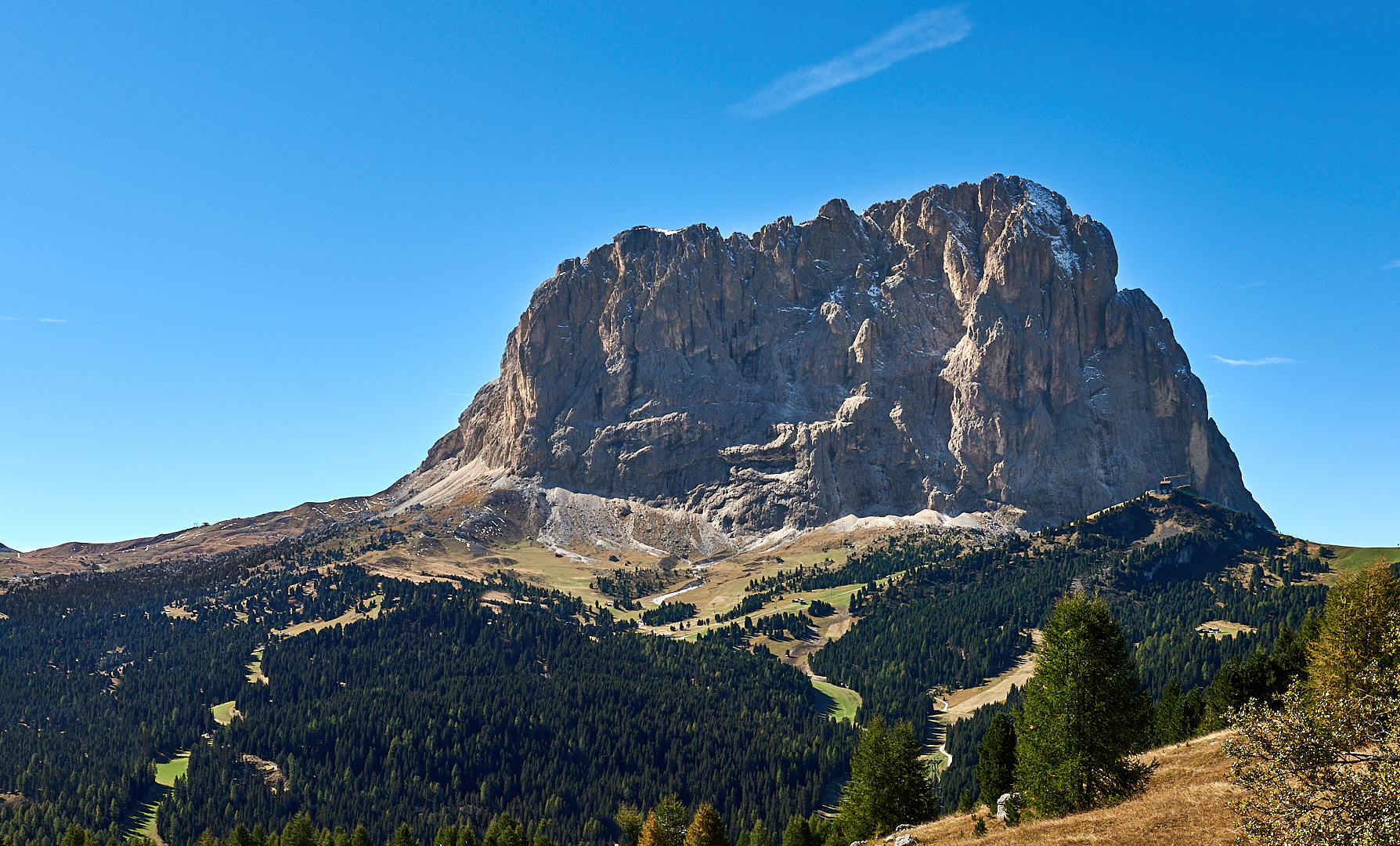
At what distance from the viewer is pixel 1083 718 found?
174ft

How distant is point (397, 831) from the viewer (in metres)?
122

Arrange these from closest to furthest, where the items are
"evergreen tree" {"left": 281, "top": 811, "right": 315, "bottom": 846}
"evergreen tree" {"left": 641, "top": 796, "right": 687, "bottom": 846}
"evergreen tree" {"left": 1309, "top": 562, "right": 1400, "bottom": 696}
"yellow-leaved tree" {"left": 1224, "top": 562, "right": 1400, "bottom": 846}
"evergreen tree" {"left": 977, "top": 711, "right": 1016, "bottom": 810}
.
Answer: "yellow-leaved tree" {"left": 1224, "top": 562, "right": 1400, "bottom": 846} < "evergreen tree" {"left": 1309, "top": 562, "right": 1400, "bottom": 696} < "evergreen tree" {"left": 977, "top": 711, "right": 1016, "bottom": 810} < "evergreen tree" {"left": 641, "top": 796, "right": 687, "bottom": 846} < "evergreen tree" {"left": 281, "top": 811, "right": 315, "bottom": 846}

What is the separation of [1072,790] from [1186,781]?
19.6ft

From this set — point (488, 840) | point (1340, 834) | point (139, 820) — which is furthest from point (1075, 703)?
point (139, 820)

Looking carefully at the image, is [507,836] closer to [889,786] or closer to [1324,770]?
[889,786]

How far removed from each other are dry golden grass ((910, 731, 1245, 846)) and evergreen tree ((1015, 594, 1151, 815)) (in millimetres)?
1720

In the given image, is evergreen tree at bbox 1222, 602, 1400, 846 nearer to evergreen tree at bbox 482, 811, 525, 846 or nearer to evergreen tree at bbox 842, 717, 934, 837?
evergreen tree at bbox 842, 717, 934, 837

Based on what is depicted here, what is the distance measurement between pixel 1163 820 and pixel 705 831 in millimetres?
50675

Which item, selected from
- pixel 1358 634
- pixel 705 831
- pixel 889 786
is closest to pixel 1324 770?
pixel 1358 634

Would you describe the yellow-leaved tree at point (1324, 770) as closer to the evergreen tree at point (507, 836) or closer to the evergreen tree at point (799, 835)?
the evergreen tree at point (799, 835)

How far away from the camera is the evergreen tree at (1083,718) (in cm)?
5253

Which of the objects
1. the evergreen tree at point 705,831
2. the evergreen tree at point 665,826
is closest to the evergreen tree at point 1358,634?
the evergreen tree at point 705,831

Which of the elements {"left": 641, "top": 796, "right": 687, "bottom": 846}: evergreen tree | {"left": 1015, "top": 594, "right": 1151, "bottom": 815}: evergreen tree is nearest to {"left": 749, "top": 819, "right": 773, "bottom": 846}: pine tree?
{"left": 641, "top": 796, "right": 687, "bottom": 846}: evergreen tree

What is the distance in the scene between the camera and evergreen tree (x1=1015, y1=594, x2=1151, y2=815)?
172 feet
